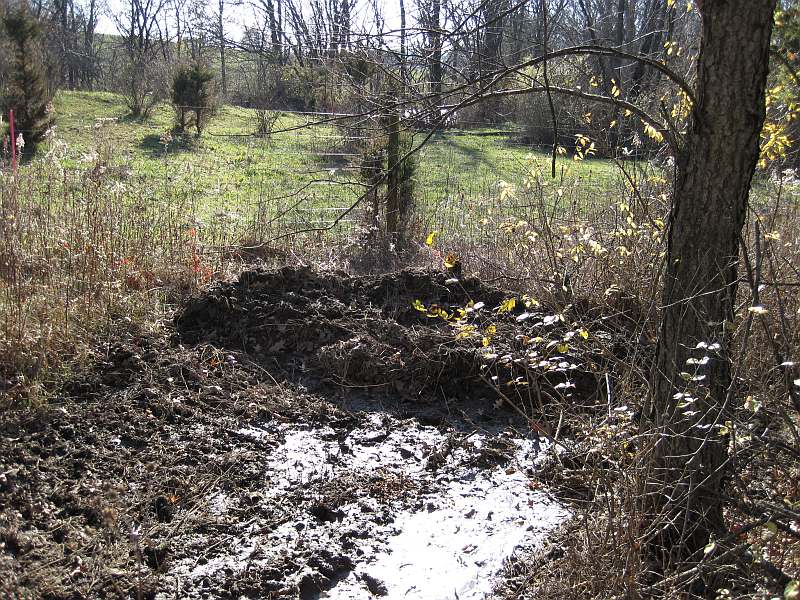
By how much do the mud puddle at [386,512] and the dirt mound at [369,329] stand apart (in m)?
0.58

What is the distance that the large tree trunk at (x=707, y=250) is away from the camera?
286 cm

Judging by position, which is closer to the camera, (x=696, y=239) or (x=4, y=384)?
(x=696, y=239)

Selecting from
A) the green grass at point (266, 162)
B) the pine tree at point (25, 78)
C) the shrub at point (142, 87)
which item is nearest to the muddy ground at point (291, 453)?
the green grass at point (266, 162)

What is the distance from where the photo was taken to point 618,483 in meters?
3.17

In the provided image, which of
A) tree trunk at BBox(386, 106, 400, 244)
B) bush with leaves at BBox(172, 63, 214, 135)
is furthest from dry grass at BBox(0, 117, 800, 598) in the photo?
bush with leaves at BBox(172, 63, 214, 135)

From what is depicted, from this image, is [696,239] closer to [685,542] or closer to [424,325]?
[685,542]

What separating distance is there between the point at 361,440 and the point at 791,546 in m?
2.82

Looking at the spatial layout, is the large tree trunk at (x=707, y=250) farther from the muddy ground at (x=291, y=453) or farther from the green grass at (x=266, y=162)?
the green grass at (x=266, y=162)

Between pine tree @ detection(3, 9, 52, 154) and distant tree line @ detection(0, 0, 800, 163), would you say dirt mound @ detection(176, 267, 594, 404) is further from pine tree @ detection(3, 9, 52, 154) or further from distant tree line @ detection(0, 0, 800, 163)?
pine tree @ detection(3, 9, 52, 154)

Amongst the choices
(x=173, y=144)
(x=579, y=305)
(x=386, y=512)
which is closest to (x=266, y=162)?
(x=173, y=144)

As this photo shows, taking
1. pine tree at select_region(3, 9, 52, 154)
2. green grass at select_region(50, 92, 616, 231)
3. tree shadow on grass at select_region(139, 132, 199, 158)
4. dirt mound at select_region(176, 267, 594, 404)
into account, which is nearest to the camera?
dirt mound at select_region(176, 267, 594, 404)

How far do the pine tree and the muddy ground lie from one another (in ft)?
38.4

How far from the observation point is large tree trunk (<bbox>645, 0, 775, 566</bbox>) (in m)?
2.86

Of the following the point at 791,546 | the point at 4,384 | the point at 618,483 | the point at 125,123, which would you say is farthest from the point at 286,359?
the point at 125,123
